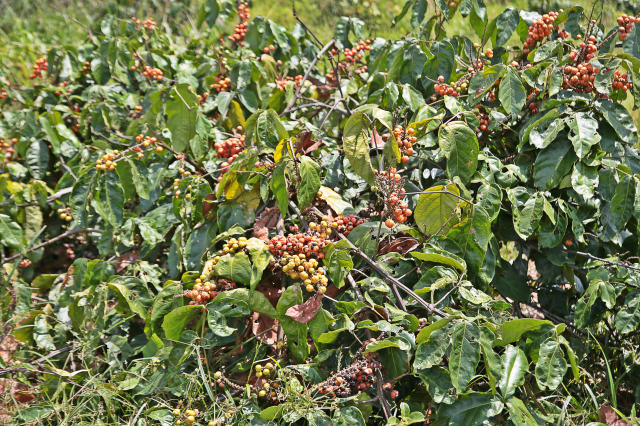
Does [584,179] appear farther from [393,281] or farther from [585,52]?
[393,281]

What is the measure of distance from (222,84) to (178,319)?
4.26ft

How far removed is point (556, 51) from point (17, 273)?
2.59 metres

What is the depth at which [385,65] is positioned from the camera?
8.23ft

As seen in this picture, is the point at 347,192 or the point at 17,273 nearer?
the point at 347,192

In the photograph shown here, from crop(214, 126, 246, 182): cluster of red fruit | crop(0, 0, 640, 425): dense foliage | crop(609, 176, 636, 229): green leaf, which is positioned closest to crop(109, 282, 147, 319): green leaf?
crop(0, 0, 640, 425): dense foliage

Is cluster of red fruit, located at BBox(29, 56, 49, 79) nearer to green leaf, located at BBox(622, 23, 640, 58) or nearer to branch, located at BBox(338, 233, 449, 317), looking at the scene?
branch, located at BBox(338, 233, 449, 317)

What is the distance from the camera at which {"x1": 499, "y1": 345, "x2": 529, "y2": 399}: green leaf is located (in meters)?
1.57

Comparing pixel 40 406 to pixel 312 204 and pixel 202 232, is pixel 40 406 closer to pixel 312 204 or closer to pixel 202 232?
pixel 202 232

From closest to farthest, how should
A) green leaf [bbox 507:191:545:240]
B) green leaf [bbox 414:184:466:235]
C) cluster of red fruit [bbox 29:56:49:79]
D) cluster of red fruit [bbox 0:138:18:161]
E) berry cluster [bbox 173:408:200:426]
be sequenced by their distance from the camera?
berry cluster [bbox 173:408:200:426] < green leaf [bbox 414:184:466:235] < green leaf [bbox 507:191:545:240] < cluster of red fruit [bbox 0:138:18:161] < cluster of red fruit [bbox 29:56:49:79]

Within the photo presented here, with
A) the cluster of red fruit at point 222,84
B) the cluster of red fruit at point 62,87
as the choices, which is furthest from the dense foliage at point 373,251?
the cluster of red fruit at point 62,87

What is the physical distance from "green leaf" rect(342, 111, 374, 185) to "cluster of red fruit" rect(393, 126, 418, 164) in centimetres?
10

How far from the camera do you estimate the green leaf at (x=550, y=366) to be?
1612mm

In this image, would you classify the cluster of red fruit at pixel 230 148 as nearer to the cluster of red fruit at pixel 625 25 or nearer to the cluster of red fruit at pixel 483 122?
the cluster of red fruit at pixel 483 122

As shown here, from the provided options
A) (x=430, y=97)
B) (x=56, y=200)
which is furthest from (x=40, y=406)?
(x=430, y=97)
